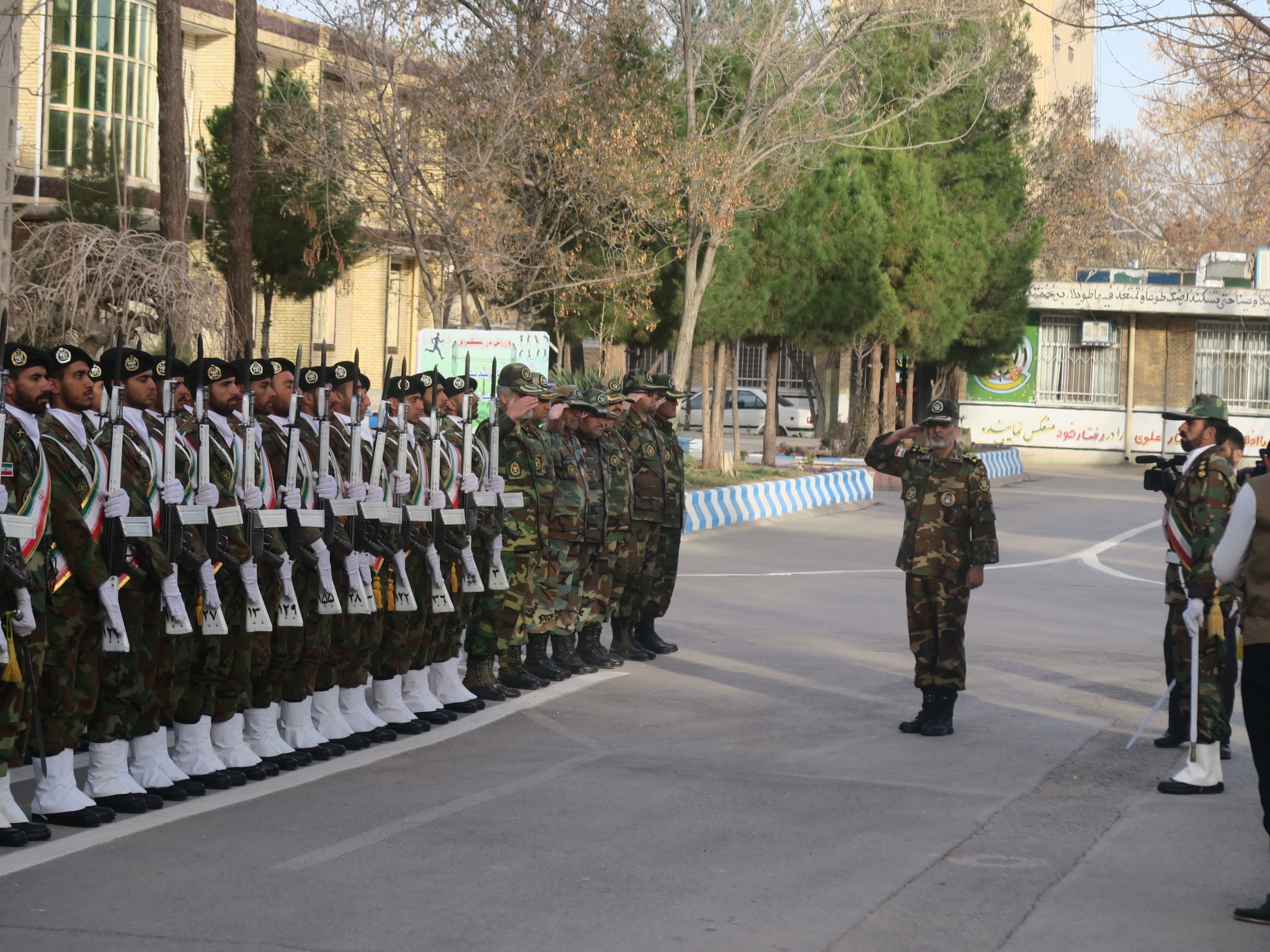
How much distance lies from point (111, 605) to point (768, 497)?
751 inches

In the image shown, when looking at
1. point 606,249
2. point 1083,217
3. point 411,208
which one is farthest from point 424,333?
point 1083,217

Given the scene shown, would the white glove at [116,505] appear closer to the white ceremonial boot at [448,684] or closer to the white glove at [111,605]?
the white glove at [111,605]

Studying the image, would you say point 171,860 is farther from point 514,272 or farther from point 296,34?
point 296,34

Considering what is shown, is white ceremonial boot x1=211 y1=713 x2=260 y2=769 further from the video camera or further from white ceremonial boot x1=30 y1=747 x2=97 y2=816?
the video camera

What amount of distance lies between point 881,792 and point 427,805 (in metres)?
2.23

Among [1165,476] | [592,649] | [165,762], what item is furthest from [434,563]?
[1165,476]

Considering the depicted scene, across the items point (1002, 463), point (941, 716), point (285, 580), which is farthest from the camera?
point (1002, 463)

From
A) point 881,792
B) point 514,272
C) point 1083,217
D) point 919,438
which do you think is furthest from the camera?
point 1083,217

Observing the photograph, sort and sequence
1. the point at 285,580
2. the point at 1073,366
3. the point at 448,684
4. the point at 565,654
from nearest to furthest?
the point at 285,580 → the point at 448,684 → the point at 565,654 → the point at 1073,366

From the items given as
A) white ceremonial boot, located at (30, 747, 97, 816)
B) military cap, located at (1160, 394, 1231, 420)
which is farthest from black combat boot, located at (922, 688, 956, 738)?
white ceremonial boot, located at (30, 747, 97, 816)

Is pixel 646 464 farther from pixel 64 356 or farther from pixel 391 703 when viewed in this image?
pixel 64 356

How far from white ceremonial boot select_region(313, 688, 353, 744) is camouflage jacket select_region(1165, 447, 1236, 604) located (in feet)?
14.8

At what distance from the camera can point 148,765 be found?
23.9 feet

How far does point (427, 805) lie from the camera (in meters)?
7.30
